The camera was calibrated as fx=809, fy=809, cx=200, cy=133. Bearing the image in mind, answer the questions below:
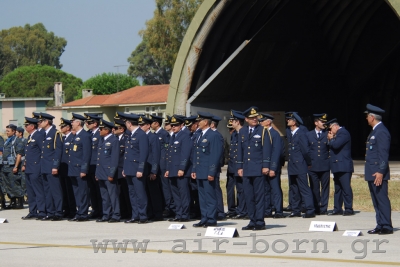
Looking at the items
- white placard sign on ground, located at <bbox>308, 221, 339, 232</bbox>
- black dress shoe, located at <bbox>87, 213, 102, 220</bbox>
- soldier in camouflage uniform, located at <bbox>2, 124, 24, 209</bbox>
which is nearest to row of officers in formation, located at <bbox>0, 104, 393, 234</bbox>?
A: black dress shoe, located at <bbox>87, 213, 102, 220</bbox>

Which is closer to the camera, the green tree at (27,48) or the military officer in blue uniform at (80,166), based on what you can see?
the military officer in blue uniform at (80,166)

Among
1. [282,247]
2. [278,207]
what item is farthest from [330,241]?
[278,207]

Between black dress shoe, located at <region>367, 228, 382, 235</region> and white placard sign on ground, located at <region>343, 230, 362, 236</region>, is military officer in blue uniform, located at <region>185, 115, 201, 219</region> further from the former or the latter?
black dress shoe, located at <region>367, 228, 382, 235</region>

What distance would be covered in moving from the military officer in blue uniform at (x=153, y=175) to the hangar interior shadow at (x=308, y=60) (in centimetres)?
1031

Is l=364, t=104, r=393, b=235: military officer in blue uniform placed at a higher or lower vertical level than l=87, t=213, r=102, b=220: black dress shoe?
higher

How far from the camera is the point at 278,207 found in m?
13.3

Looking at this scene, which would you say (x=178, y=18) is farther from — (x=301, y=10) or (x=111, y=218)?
(x=111, y=218)

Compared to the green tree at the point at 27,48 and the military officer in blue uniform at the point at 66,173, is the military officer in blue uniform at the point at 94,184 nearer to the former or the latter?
the military officer in blue uniform at the point at 66,173

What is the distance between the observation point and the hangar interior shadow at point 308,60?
24.3 m

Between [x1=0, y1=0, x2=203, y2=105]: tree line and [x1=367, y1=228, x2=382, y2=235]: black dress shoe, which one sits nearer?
[x1=367, y1=228, x2=382, y2=235]: black dress shoe

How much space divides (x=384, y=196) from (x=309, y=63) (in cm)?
1783

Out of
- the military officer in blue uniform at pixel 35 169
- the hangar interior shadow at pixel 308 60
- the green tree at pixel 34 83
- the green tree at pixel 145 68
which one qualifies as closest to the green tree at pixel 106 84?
the green tree at pixel 34 83

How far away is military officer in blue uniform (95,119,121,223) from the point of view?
13203 mm

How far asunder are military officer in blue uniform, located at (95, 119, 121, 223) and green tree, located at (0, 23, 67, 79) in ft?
330
